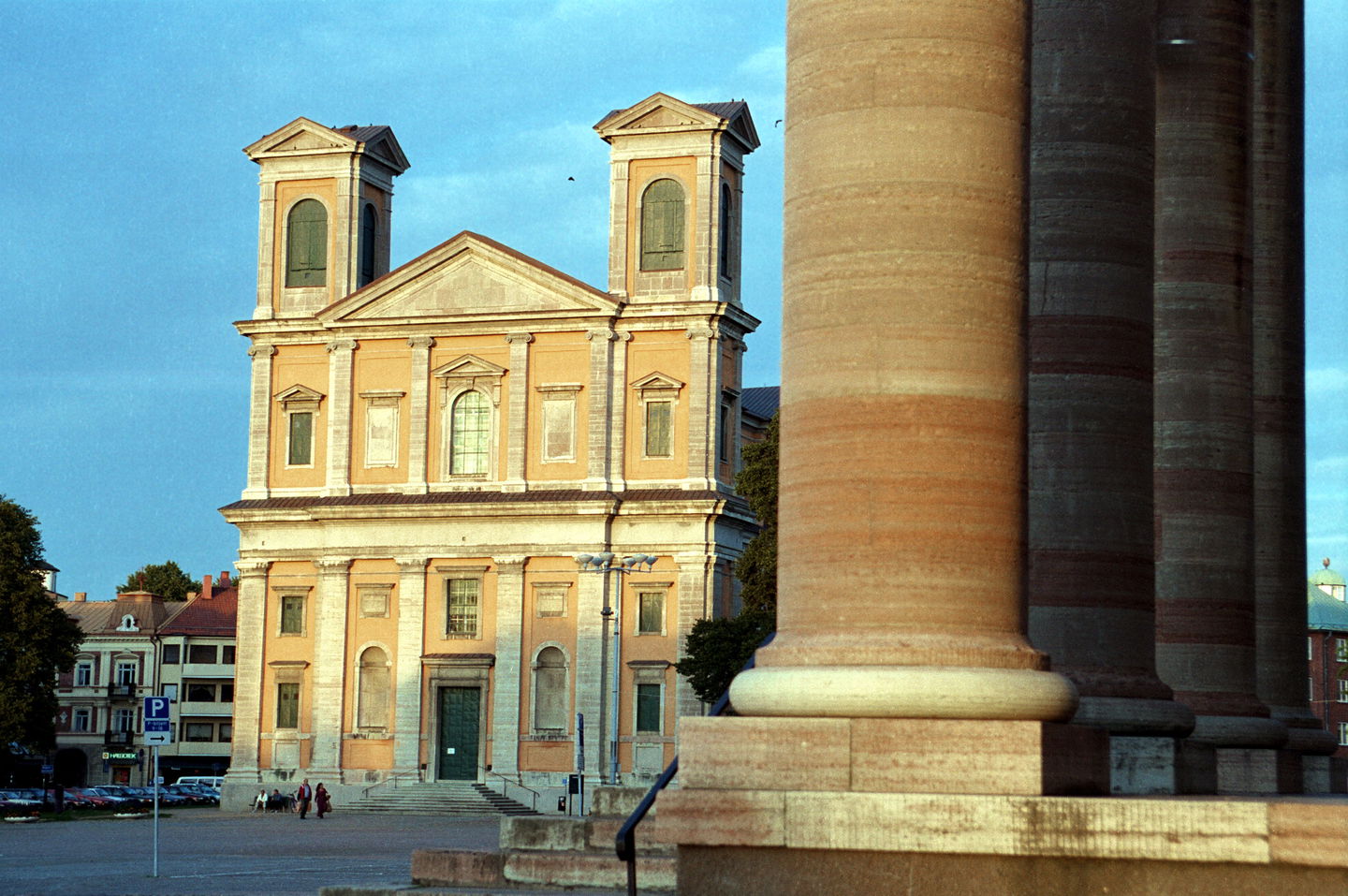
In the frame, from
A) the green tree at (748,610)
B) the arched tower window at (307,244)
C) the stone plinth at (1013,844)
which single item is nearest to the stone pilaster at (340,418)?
the arched tower window at (307,244)

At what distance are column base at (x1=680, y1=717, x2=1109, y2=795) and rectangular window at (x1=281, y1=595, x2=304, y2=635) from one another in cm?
6235

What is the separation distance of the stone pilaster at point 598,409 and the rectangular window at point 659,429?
4.29ft

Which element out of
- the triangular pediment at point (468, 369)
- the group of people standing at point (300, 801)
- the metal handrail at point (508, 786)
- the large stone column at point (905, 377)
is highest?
the triangular pediment at point (468, 369)

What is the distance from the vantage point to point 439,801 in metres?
64.9

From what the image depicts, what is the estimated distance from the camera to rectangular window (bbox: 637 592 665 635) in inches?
2596

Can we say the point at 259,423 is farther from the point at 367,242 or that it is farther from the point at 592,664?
the point at 592,664

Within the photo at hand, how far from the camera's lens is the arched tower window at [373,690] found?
6812 centimetres

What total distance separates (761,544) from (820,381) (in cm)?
4802

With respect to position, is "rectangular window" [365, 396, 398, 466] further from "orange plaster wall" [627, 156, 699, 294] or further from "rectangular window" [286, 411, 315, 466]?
"orange plaster wall" [627, 156, 699, 294]

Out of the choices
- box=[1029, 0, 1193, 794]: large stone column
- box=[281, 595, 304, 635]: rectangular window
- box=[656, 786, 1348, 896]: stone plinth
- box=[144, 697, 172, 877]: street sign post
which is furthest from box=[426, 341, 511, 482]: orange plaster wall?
box=[656, 786, 1348, 896]: stone plinth

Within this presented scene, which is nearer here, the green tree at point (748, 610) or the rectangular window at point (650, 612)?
Answer: the green tree at point (748, 610)

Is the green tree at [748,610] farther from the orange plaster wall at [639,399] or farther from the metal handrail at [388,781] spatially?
the metal handrail at [388,781]

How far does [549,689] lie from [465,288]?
1349 centimetres

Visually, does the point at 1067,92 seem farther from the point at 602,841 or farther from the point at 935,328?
the point at 602,841
